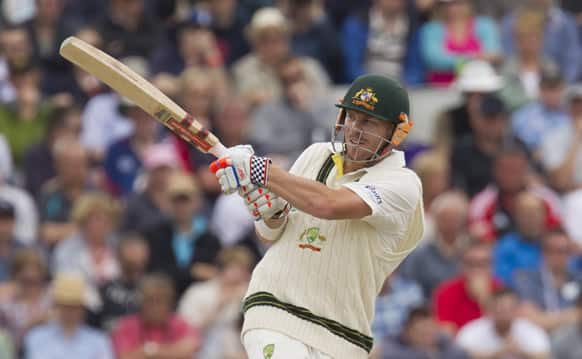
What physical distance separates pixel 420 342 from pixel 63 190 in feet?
11.8

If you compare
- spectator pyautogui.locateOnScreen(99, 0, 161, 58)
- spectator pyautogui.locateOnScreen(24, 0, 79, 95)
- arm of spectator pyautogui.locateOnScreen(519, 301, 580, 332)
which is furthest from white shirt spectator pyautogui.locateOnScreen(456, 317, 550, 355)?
spectator pyautogui.locateOnScreen(24, 0, 79, 95)

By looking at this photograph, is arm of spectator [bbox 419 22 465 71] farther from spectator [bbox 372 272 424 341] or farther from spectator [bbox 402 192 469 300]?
spectator [bbox 372 272 424 341]

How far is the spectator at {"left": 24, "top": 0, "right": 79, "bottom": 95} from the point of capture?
46.7ft

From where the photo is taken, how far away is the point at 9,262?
1220 centimetres

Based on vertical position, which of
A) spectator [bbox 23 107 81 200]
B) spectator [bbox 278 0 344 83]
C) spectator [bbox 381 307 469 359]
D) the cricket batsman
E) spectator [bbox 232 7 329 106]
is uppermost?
spectator [bbox 278 0 344 83]

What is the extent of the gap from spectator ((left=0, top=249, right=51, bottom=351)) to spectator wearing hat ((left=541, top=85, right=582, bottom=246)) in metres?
5.07

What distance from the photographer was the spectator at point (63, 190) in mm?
12836

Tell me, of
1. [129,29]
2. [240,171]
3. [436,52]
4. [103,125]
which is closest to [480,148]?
[436,52]

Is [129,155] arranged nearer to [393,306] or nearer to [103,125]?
[103,125]

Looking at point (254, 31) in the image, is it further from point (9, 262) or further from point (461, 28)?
point (9, 262)

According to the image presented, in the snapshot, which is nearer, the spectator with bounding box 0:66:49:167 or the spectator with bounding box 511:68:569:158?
the spectator with bounding box 0:66:49:167

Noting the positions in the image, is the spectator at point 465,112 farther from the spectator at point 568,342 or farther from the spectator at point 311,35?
the spectator at point 568,342

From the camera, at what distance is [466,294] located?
41.4 ft

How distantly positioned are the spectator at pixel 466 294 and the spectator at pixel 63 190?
11.1 ft
